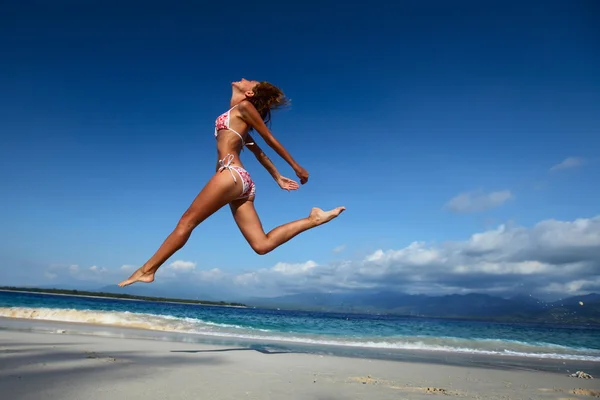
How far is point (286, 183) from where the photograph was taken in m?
4.27

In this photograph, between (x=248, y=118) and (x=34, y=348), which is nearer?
(x=248, y=118)

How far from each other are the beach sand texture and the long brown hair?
8.54ft

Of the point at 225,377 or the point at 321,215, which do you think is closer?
the point at 321,215

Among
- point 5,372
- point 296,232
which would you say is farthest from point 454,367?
point 5,372

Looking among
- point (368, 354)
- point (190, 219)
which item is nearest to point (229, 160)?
point (190, 219)

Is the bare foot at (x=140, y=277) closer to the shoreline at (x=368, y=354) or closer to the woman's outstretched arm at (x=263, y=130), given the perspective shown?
the woman's outstretched arm at (x=263, y=130)

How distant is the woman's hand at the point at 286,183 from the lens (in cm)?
423

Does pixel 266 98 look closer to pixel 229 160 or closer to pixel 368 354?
pixel 229 160

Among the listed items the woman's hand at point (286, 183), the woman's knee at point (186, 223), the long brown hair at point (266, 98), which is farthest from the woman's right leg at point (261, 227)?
the long brown hair at point (266, 98)

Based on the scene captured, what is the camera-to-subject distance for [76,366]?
15.0 ft

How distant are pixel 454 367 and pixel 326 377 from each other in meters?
3.18

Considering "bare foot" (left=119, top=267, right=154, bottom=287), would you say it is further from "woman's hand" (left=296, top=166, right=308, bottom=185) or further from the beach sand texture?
"woman's hand" (left=296, top=166, right=308, bottom=185)

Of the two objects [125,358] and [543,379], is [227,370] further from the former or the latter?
[543,379]

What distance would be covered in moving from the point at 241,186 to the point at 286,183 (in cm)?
70
